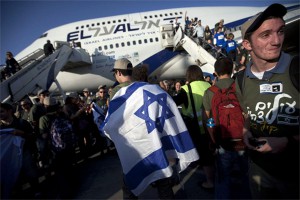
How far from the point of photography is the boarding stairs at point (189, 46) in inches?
404

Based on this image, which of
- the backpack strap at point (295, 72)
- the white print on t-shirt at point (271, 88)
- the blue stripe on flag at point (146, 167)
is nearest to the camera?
the backpack strap at point (295, 72)

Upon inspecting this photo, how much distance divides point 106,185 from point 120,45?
12.6m

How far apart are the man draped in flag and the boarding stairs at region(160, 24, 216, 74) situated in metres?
8.15

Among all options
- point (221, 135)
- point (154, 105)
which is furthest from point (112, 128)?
point (221, 135)

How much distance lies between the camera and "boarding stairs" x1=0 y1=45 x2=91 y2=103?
885cm

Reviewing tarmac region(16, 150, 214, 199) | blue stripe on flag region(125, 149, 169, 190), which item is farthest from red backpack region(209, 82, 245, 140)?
tarmac region(16, 150, 214, 199)

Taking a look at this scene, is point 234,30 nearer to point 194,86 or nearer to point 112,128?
point 194,86

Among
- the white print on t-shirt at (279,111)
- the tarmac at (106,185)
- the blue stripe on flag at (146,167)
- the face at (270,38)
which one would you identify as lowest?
the tarmac at (106,185)

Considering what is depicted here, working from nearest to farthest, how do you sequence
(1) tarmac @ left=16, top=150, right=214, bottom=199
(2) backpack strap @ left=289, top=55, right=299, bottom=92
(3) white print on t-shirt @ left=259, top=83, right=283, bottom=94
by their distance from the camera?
(2) backpack strap @ left=289, top=55, right=299, bottom=92 → (3) white print on t-shirt @ left=259, top=83, right=283, bottom=94 → (1) tarmac @ left=16, top=150, right=214, bottom=199

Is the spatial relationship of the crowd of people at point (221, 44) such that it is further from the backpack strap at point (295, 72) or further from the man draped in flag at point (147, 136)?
the backpack strap at point (295, 72)

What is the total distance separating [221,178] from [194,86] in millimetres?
1319

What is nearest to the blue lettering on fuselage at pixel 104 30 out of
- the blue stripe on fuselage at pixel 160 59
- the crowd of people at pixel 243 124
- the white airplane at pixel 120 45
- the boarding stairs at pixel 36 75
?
the white airplane at pixel 120 45

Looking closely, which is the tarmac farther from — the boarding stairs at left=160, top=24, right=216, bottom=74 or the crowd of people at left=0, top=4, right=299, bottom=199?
the boarding stairs at left=160, top=24, right=216, bottom=74

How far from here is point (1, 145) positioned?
3.16m
